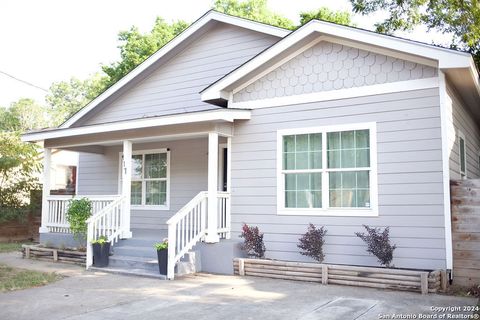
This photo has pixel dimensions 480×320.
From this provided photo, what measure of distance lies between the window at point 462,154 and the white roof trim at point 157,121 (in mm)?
4183

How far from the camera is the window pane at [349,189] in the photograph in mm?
7984

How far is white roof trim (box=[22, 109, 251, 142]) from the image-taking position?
882cm

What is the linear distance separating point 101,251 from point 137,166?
3.70 metres

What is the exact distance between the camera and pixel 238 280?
8.07 meters

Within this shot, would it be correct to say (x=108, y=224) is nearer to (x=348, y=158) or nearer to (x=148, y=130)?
(x=148, y=130)

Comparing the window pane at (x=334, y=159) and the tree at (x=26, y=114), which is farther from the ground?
the tree at (x=26, y=114)

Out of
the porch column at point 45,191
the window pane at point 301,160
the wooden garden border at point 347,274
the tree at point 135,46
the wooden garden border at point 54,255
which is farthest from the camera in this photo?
the tree at point 135,46

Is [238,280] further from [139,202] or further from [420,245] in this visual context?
[139,202]

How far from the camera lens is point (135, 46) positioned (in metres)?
24.3

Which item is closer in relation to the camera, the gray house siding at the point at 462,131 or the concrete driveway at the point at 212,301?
the concrete driveway at the point at 212,301

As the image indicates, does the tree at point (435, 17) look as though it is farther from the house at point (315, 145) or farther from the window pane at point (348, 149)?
the window pane at point (348, 149)

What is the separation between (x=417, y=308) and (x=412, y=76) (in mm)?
3871

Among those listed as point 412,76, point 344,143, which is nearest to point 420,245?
point 344,143

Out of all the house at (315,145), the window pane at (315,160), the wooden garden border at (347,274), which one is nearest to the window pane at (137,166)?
the house at (315,145)
